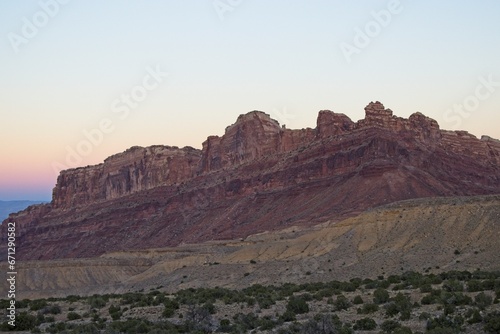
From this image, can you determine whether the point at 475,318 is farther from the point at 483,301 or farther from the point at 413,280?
the point at 413,280

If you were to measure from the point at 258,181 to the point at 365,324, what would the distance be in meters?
88.8

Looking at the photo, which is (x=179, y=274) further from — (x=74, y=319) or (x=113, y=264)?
(x=74, y=319)

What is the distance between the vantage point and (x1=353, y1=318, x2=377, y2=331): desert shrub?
26688 mm

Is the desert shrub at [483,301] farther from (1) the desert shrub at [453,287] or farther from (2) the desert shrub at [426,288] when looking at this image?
(2) the desert shrub at [426,288]

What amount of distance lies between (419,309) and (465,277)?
10338 mm

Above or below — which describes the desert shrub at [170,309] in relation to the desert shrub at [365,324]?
above

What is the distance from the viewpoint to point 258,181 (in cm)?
11556

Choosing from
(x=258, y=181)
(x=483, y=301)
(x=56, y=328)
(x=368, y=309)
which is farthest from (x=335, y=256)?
(x=258, y=181)

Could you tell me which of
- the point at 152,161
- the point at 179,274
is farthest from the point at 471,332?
the point at 152,161

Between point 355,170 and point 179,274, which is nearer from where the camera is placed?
point 179,274

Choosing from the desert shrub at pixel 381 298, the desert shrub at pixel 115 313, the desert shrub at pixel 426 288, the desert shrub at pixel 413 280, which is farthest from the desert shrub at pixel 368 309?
the desert shrub at pixel 115 313

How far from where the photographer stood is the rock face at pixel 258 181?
96688 mm

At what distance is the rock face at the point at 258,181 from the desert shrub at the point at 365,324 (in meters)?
58.3

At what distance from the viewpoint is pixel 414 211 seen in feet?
213
